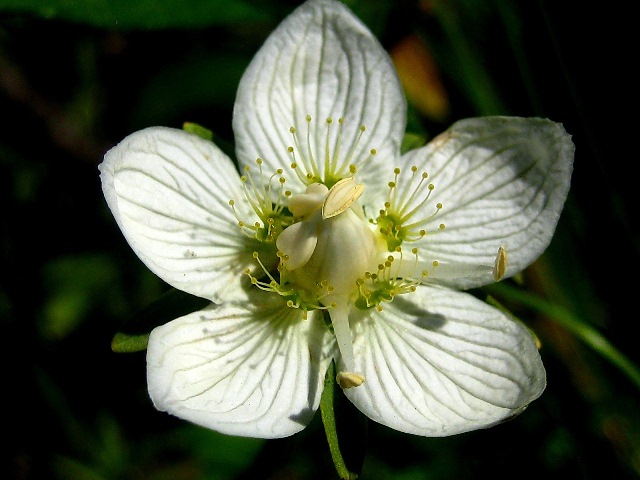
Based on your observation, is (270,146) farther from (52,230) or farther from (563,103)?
(52,230)

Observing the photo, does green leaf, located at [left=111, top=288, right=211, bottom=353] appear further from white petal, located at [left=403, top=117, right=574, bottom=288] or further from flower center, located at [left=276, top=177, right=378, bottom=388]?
white petal, located at [left=403, top=117, right=574, bottom=288]

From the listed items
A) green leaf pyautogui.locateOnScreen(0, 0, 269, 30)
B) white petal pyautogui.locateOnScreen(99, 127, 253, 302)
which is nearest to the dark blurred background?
green leaf pyautogui.locateOnScreen(0, 0, 269, 30)

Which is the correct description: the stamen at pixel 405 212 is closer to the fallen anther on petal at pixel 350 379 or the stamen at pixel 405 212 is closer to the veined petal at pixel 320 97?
the veined petal at pixel 320 97

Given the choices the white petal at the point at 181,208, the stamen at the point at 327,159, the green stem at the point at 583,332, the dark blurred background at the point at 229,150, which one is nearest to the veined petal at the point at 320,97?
the stamen at the point at 327,159

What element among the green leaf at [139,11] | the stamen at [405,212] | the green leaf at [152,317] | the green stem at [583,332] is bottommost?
the green stem at [583,332]

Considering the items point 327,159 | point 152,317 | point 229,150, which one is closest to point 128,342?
point 152,317
